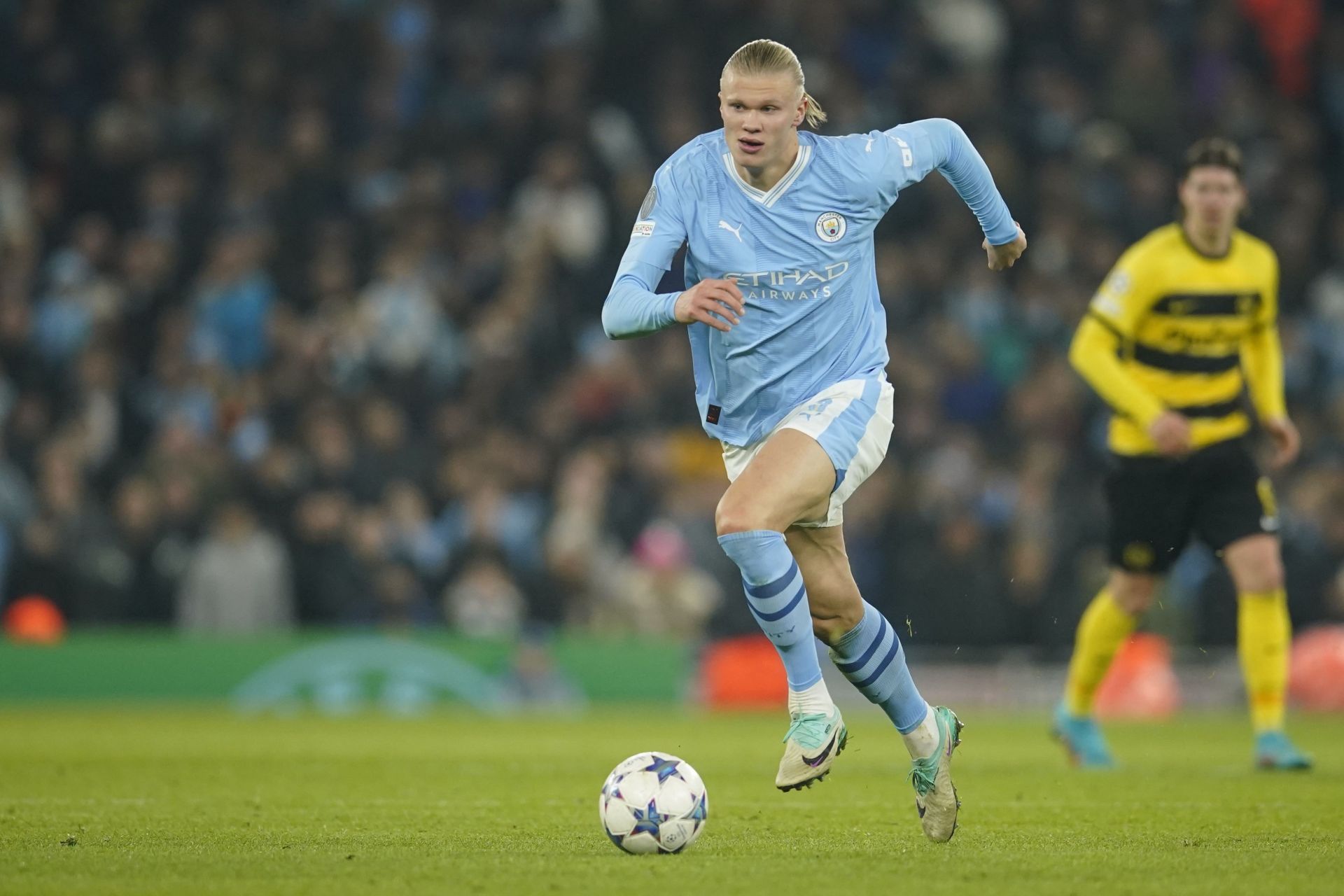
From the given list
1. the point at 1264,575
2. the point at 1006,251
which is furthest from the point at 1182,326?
the point at 1006,251

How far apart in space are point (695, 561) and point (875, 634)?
382 inches

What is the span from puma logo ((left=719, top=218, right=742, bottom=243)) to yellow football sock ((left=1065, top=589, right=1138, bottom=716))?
147 inches

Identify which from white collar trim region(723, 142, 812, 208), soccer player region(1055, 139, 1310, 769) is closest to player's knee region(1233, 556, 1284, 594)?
→ soccer player region(1055, 139, 1310, 769)

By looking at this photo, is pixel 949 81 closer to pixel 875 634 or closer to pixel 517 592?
pixel 517 592

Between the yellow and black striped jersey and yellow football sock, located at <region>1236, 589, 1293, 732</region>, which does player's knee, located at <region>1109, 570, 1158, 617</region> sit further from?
the yellow and black striped jersey

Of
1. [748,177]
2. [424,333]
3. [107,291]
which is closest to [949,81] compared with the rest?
[424,333]

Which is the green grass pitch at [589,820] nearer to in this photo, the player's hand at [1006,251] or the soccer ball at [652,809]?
the soccer ball at [652,809]

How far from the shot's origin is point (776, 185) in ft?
21.3

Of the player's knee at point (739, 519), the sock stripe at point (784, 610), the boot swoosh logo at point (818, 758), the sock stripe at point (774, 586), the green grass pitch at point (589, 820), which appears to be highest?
the player's knee at point (739, 519)

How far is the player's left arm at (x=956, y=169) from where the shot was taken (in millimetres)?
6660

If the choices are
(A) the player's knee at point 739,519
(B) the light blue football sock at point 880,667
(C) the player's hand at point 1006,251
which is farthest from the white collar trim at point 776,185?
(B) the light blue football sock at point 880,667

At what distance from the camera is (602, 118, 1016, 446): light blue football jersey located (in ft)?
21.1

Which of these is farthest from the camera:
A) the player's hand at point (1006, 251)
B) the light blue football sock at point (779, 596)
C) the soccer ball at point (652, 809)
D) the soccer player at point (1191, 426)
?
the soccer player at point (1191, 426)

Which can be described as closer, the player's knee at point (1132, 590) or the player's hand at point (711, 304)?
the player's hand at point (711, 304)
